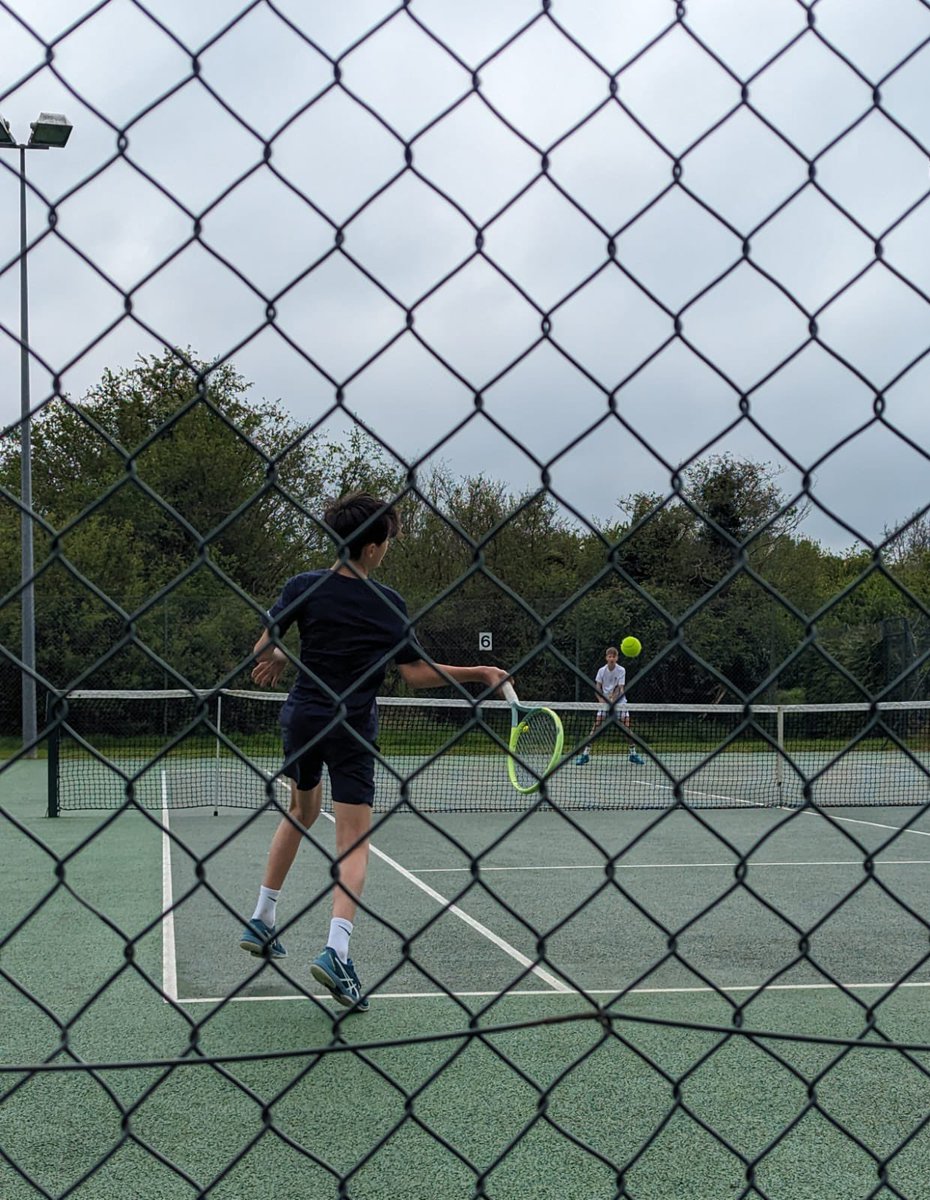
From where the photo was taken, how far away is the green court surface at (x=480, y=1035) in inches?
62.4

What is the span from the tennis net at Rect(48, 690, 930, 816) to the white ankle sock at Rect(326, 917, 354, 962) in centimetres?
563

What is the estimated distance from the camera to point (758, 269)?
1390 millimetres

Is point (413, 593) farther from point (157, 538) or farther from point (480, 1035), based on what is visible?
point (480, 1035)

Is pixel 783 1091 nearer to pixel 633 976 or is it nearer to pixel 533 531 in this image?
pixel 633 976

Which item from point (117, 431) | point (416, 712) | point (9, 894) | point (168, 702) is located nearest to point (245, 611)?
point (168, 702)

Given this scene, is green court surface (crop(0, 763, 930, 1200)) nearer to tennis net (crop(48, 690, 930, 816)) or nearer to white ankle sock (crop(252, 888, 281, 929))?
white ankle sock (crop(252, 888, 281, 929))

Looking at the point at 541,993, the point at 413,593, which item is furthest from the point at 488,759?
the point at 541,993

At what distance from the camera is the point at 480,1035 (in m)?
1.46

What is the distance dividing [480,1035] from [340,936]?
234cm

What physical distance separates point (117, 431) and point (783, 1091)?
17.3 m

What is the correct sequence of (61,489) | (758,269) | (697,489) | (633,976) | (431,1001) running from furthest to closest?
(61,489)
(633,976)
(431,1001)
(697,489)
(758,269)

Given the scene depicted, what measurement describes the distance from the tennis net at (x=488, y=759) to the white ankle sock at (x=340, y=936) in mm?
5634

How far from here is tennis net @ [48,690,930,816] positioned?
11.3 m

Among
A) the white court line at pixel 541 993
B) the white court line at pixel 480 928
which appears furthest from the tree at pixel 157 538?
the white court line at pixel 541 993
